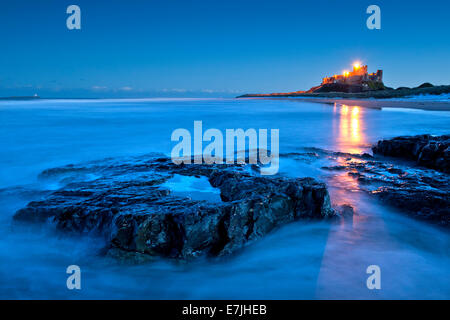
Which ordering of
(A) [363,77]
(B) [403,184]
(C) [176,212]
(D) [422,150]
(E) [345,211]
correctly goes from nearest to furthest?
(C) [176,212] < (E) [345,211] < (B) [403,184] < (D) [422,150] < (A) [363,77]

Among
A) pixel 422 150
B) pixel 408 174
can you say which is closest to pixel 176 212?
pixel 408 174

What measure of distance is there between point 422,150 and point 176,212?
5441 mm

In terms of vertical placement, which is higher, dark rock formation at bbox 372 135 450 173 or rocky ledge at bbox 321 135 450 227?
dark rock formation at bbox 372 135 450 173

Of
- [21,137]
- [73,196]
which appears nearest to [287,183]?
[73,196]

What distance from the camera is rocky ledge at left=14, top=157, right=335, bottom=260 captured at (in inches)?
105

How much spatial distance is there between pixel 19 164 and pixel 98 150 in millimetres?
2067

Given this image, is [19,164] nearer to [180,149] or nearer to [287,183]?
[180,149]

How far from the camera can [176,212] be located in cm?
274

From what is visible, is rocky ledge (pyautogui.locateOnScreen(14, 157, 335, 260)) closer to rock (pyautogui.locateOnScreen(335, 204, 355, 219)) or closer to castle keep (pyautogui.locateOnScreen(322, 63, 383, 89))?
rock (pyautogui.locateOnScreen(335, 204, 355, 219))

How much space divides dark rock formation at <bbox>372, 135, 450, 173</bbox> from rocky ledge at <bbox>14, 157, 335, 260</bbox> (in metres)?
3.30

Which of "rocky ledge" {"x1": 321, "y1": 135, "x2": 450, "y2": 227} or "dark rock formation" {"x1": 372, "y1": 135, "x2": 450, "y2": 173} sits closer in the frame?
"rocky ledge" {"x1": 321, "y1": 135, "x2": 450, "y2": 227}

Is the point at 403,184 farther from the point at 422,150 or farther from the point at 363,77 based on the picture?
the point at 363,77

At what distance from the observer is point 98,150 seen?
26.7ft

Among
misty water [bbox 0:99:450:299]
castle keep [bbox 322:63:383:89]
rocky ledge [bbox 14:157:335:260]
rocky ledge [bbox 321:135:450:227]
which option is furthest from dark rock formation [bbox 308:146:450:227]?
castle keep [bbox 322:63:383:89]
